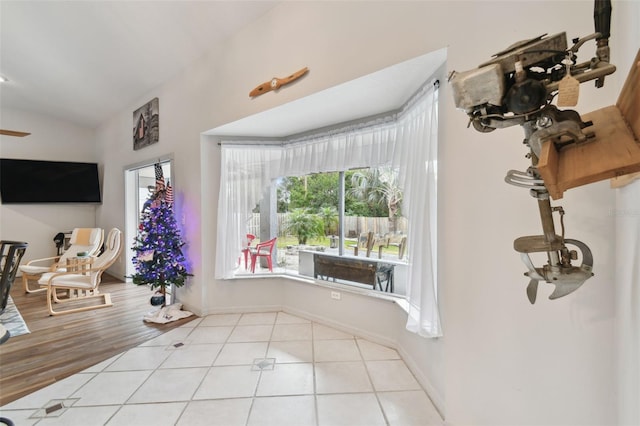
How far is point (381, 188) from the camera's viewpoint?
9.40ft

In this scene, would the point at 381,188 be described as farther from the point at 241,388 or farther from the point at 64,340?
the point at 64,340

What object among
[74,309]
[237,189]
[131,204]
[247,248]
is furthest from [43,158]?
[247,248]

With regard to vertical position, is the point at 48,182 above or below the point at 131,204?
above

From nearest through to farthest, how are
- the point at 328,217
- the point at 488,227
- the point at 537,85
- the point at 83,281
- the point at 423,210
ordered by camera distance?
the point at 537,85
the point at 488,227
the point at 423,210
the point at 328,217
the point at 83,281

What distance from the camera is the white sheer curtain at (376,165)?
6.10ft

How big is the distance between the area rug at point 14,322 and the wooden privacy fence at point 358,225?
110 inches

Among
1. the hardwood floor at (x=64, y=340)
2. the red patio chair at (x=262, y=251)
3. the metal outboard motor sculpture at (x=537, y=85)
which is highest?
the metal outboard motor sculpture at (x=537, y=85)

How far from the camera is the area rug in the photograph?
3018 mm

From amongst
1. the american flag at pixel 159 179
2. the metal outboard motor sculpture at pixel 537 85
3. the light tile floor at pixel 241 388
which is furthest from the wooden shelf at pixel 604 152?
the american flag at pixel 159 179

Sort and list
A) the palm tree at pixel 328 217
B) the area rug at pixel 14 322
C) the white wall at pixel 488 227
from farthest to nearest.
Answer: the palm tree at pixel 328 217, the area rug at pixel 14 322, the white wall at pixel 488 227

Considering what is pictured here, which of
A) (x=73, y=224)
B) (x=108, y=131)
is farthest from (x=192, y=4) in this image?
(x=73, y=224)

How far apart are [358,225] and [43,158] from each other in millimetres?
7086

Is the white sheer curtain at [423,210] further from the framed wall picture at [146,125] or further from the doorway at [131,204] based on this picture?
the doorway at [131,204]

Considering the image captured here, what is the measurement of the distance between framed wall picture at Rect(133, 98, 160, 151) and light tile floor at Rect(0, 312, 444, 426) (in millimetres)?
3084
